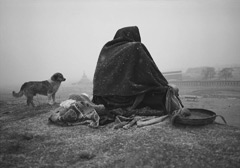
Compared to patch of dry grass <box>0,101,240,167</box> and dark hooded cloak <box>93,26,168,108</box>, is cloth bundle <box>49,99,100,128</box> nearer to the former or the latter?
patch of dry grass <box>0,101,240,167</box>

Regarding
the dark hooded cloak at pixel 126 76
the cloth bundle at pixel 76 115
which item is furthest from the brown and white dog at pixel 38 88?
the dark hooded cloak at pixel 126 76

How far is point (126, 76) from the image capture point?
392cm

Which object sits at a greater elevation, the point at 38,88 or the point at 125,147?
the point at 38,88

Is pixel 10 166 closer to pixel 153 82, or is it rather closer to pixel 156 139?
pixel 156 139

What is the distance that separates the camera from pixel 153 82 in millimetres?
3846

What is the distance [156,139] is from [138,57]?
2157mm

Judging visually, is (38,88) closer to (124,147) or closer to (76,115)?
(76,115)

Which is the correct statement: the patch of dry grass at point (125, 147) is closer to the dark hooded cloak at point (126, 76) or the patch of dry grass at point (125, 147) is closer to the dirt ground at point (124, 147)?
the dirt ground at point (124, 147)

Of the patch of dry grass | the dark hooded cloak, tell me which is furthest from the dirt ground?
the dark hooded cloak

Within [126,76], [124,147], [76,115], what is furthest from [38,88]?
[124,147]

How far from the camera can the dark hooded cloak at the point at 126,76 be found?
3842 mm

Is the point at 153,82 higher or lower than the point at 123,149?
higher

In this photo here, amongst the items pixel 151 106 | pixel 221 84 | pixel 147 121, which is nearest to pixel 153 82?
pixel 151 106

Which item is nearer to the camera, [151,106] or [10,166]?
[10,166]
